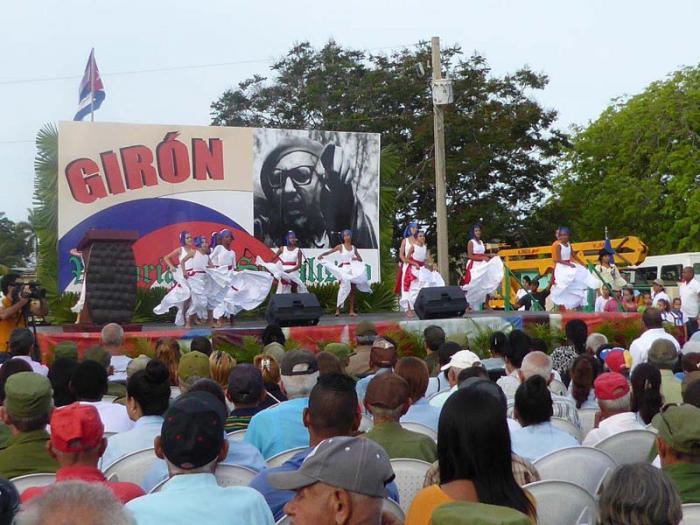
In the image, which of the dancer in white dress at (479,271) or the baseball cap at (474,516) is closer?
the baseball cap at (474,516)

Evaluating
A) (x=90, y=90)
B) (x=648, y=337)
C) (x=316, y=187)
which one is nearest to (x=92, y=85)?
(x=90, y=90)

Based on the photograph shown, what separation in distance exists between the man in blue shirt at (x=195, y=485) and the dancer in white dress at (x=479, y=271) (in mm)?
13530

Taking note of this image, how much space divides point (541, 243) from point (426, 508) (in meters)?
31.9

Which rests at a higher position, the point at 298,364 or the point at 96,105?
the point at 96,105

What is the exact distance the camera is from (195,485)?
3.02 meters

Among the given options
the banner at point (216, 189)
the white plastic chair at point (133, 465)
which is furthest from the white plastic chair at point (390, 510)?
the banner at point (216, 189)

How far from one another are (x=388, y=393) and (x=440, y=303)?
1044 centimetres

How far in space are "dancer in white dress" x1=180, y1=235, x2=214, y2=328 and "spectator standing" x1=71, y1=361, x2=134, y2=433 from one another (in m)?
9.53

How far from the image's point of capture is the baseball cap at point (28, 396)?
13.3 ft

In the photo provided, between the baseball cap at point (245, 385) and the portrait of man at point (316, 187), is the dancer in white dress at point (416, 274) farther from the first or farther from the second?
the baseball cap at point (245, 385)

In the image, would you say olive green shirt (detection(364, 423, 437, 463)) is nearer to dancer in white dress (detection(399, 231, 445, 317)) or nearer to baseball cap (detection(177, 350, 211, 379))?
baseball cap (detection(177, 350, 211, 379))

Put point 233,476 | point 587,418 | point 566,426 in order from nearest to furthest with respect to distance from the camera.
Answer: point 233,476 < point 566,426 < point 587,418

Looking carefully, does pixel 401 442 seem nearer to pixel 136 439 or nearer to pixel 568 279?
pixel 136 439

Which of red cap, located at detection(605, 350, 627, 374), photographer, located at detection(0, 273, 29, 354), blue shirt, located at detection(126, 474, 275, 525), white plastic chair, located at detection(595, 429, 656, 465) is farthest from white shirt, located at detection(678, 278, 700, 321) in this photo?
blue shirt, located at detection(126, 474, 275, 525)
